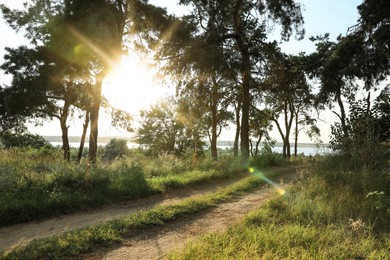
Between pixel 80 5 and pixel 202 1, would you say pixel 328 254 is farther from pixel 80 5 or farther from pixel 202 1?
pixel 202 1

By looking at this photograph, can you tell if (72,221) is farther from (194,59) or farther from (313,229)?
(194,59)

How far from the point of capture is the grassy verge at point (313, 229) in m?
4.30

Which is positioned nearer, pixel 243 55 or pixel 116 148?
pixel 243 55

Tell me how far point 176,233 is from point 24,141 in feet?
117

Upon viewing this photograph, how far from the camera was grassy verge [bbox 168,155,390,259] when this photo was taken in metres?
4.30

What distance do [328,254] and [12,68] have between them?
A: 74.0 feet

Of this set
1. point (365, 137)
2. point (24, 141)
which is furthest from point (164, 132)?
point (365, 137)

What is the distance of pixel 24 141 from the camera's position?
Result: 35.8 m

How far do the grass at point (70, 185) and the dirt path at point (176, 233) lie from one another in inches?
99.4

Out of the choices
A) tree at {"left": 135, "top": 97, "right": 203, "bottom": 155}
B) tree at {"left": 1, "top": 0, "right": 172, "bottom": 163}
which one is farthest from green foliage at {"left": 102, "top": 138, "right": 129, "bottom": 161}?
tree at {"left": 1, "top": 0, "right": 172, "bottom": 163}

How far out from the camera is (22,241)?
16.8 feet

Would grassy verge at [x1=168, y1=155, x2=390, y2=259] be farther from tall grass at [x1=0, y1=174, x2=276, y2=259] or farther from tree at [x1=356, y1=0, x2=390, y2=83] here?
tree at [x1=356, y1=0, x2=390, y2=83]

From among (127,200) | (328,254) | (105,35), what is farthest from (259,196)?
(105,35)

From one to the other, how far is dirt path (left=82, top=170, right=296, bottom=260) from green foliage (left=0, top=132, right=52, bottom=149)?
30.4 metres
